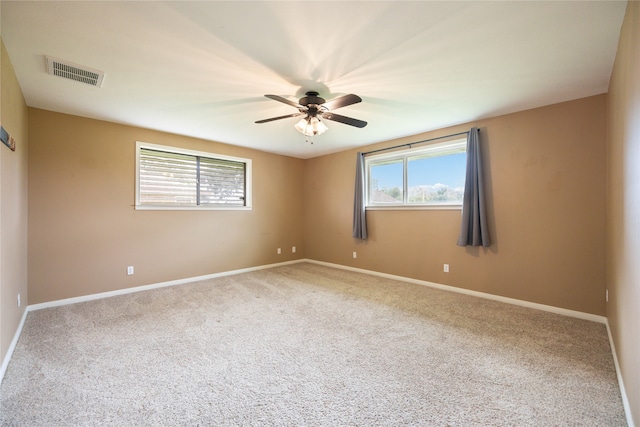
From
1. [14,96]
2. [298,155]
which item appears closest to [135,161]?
[14,96]

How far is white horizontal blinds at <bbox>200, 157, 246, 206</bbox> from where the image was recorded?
4719 mm

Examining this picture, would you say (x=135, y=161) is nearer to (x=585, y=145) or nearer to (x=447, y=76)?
(x=447, y=76)

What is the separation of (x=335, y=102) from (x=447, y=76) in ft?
3.48

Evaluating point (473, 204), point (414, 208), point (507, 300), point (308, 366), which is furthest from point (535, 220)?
point (308, 366)

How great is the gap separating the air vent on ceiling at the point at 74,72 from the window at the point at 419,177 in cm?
392

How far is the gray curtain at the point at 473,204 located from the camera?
3537mm

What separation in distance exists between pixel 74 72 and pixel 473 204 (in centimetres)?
459

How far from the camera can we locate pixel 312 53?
211 centimetres

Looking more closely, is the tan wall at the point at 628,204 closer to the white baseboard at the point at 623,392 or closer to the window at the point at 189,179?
the white baseboard at the point at 623,392

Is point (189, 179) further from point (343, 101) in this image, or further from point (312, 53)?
point (312, 53)

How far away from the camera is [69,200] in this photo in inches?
135

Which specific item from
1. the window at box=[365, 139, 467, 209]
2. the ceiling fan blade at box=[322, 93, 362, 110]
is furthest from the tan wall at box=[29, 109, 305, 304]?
the ceiling fan blade at box=[322, 93, 362, 110]

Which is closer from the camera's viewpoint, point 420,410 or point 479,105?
point 420,410

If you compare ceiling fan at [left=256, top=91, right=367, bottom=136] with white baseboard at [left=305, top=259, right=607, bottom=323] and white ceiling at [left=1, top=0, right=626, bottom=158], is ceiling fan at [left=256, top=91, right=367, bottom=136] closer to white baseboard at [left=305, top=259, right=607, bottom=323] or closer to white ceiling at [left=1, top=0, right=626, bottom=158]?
white ceiling at [left=1, top=0, right=626, bottom=158]
